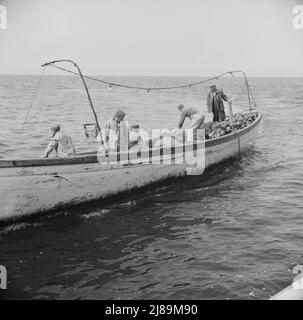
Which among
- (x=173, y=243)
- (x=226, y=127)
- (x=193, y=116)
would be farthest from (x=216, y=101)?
(x=173, y=243)

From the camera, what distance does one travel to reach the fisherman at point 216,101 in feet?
51.1

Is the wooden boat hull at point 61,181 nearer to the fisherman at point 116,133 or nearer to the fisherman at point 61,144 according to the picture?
the fisherman at point 116,133

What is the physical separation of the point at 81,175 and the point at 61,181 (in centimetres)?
52

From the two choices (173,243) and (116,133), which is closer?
(173,243)

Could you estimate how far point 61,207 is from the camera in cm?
952

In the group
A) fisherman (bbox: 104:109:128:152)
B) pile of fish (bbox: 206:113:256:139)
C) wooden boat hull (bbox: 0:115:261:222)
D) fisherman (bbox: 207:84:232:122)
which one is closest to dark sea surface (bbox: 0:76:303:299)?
wooden boat hull (bbox: 0:115:261:222)

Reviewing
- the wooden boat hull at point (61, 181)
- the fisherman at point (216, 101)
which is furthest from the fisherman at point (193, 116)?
the fisherman at point (216, 101)

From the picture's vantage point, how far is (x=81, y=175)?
372 inches

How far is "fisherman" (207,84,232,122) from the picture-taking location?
15.6m

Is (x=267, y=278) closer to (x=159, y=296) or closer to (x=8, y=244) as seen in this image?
(x=159, y=296)

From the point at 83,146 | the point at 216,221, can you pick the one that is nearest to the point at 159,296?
the point at 216,221

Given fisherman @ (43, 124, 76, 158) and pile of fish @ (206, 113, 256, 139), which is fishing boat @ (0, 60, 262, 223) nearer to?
fisherman @ (43, 124, 76, 158)

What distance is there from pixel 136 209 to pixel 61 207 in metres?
2.10

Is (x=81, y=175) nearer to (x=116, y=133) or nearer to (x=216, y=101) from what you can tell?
(x=116, y=133)
